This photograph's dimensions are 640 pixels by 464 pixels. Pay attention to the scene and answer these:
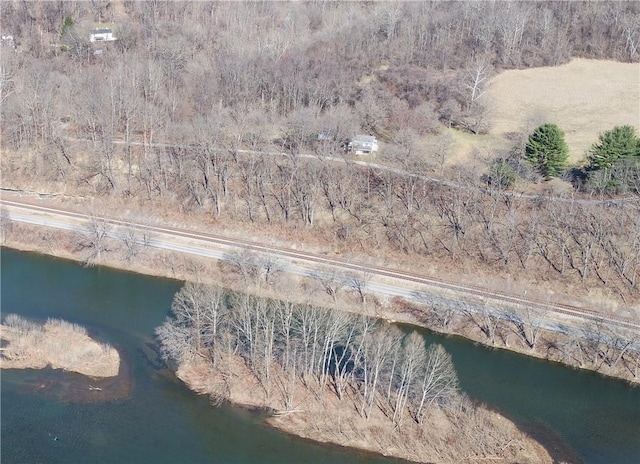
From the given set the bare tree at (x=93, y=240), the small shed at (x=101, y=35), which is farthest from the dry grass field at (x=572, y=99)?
the small shed at (x=101, y=35)

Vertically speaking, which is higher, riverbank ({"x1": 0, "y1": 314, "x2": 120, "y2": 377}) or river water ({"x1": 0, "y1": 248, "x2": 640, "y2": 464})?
riverbank ({"x1": 0, "y1": 314, "x2": 120, "y2": 377})

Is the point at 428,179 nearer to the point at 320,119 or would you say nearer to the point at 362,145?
the point at 362,145

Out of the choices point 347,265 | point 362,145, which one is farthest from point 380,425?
point 362,145

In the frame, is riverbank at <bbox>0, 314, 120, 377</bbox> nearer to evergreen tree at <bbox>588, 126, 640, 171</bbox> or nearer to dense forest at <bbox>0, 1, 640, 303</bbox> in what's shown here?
dense forest at <bbox>0, 1, 640, 303</bbox>

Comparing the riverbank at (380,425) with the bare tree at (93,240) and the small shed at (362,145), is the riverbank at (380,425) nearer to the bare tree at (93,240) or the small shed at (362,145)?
the bare tree at (93,240)

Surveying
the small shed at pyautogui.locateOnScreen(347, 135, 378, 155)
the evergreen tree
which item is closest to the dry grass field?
the evergreen tree
